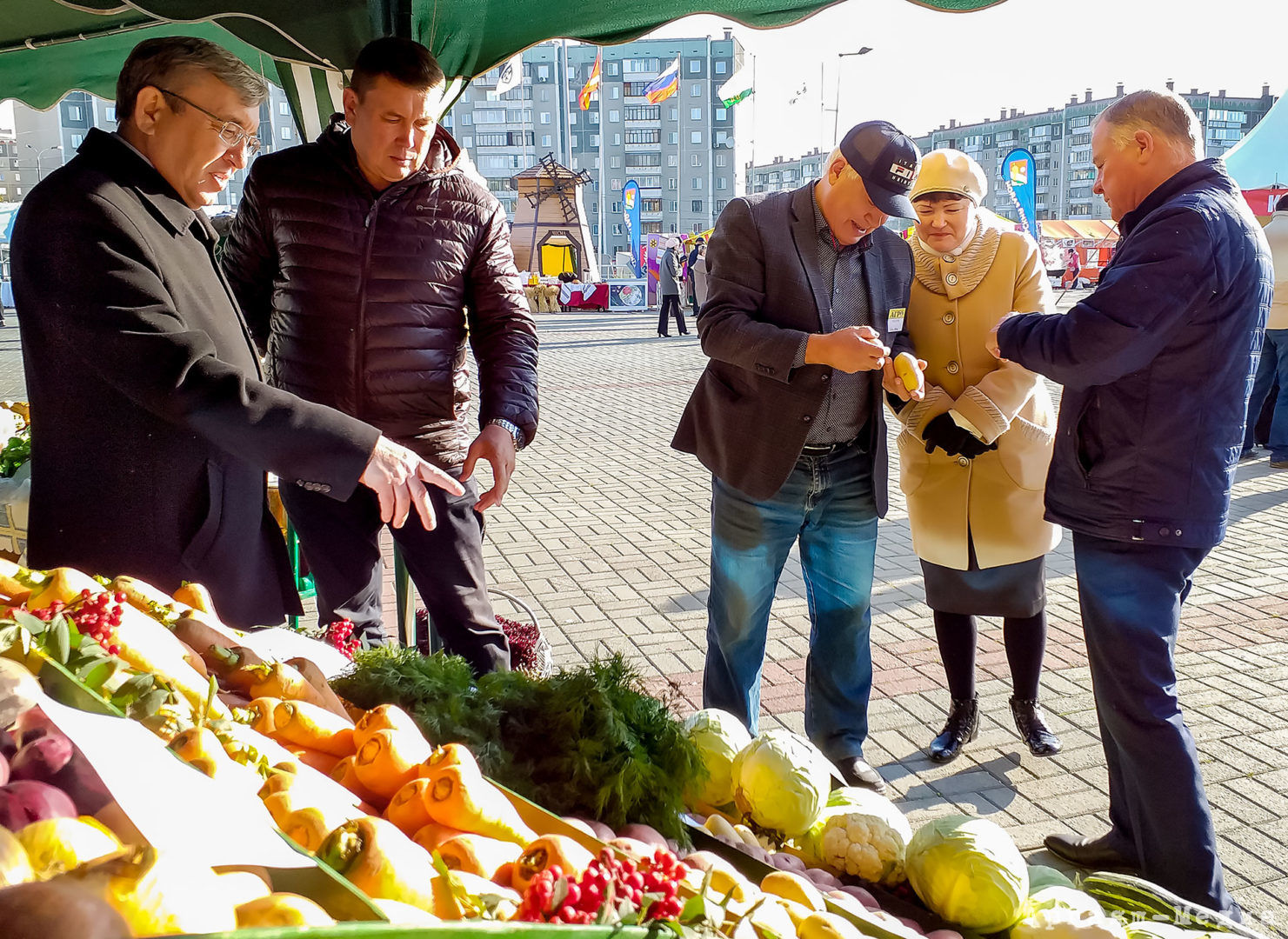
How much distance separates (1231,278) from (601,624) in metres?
3.19

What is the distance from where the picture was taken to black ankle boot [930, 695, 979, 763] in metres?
3.68

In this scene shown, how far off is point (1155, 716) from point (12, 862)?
2.57m

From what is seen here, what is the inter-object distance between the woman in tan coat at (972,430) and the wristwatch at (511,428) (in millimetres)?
1403

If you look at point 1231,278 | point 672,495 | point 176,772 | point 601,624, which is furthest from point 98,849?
point 672,495

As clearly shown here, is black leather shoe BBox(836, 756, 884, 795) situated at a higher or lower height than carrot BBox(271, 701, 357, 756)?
lower

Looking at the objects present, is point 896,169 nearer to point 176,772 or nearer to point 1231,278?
point 1231,278

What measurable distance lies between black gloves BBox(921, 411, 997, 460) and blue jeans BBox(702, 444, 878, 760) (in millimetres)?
252

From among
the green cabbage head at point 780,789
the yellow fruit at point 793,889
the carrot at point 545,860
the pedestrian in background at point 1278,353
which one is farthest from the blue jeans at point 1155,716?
the pedestrian in background at point 1278,353

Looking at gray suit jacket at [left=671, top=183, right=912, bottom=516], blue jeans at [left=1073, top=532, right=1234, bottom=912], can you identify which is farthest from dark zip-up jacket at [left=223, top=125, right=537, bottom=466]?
blue jeans at [left=1073, top=532, right=1234, bottom=912]

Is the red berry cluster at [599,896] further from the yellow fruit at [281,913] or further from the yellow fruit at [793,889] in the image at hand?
the yellow fruit at [793,889]

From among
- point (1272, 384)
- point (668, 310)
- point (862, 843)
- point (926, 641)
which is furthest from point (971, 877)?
point (668, 310)

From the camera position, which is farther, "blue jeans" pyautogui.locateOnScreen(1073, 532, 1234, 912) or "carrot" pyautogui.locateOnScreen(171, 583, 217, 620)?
"blue jeans" pyautogui.locateOnScreen(1073, 532, 1234, 912)

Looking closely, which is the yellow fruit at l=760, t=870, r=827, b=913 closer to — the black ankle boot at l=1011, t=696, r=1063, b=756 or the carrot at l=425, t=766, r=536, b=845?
the carrot at l=425, t=766, r=536, b=845

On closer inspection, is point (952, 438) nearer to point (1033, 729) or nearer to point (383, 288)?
point (1033, 729)
